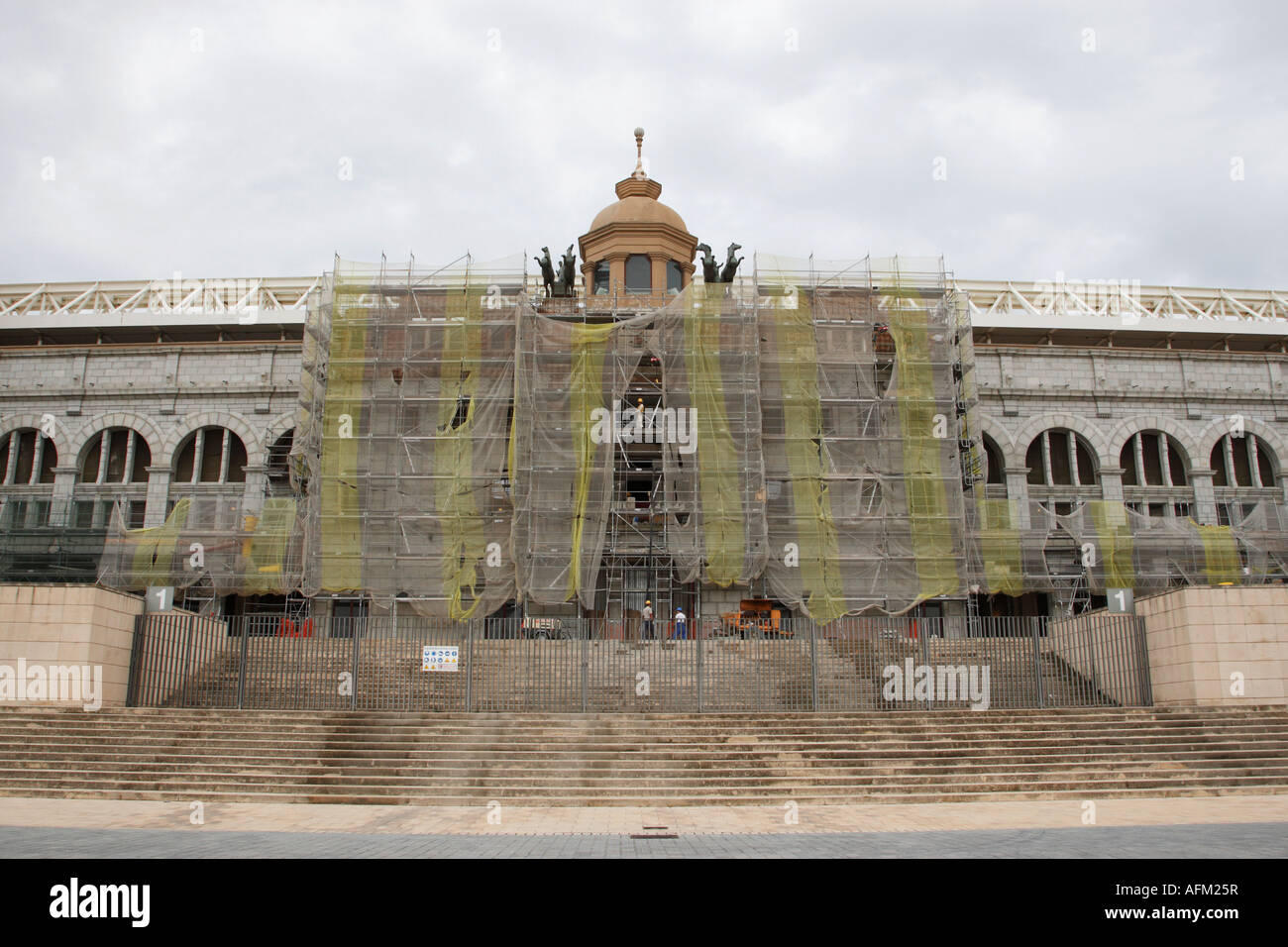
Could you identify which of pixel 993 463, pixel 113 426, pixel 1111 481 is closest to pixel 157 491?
pixel 113 426

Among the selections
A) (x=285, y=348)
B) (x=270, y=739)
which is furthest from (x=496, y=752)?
(x=285, y=348)

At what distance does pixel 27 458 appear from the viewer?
42.7 meters

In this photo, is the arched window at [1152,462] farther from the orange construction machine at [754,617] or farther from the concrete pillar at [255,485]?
the concrete pillar at [255,485]

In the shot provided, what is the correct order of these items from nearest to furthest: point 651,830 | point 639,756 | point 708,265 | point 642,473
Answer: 1. point 651,830
2. point 639,756
3. point 642,473
4. point 708,265

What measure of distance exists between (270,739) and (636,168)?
30.7 metres

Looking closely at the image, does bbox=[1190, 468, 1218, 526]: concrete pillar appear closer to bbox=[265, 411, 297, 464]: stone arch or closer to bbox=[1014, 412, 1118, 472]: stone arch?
bbox=[1014, 412, 1118, 472]: stone arch

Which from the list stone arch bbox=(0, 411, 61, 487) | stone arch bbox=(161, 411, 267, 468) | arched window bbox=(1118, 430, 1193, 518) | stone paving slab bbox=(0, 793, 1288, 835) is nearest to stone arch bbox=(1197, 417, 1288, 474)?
arched window bbox=(1118, 430, 1193, 518)

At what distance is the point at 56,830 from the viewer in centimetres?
1271

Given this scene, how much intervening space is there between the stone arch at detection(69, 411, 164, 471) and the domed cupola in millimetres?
18224

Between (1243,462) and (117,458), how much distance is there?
46000 mm

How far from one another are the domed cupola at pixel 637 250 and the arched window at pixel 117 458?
1932 cm

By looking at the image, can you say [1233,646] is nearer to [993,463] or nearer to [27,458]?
[993,463]

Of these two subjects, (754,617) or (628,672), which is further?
(754,617)
